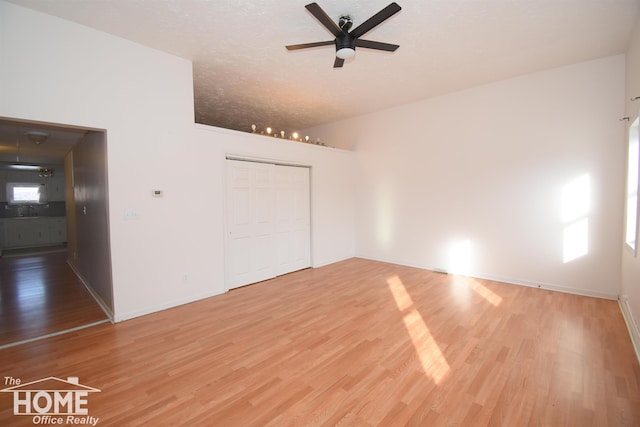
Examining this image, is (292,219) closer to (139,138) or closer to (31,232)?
(139,138)

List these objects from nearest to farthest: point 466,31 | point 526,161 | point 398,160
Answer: point 466,31
point 526,161
point 398,160

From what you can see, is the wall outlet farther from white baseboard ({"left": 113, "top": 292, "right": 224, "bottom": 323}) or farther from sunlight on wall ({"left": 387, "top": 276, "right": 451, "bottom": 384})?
sunlight on wall ({"left": 387, "top": 276, "right": 451, "bottom": 384})

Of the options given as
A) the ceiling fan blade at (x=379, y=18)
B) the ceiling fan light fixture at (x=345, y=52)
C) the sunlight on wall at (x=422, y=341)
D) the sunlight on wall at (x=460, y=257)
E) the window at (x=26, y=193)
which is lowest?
the sunlight on wall at (x=422, y=341)

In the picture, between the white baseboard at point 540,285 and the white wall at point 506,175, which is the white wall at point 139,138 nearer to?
the white wall at point 506,175

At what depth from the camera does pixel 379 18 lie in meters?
2.42

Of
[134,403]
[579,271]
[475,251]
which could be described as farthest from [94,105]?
[579,271]

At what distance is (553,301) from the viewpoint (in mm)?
3809

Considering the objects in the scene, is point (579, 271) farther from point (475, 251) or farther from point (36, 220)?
point (36, 220)

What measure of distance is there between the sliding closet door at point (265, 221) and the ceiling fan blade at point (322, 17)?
255 cm

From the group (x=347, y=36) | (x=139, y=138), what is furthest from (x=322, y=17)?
(x=139, y=138)

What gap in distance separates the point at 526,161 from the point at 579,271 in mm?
1793

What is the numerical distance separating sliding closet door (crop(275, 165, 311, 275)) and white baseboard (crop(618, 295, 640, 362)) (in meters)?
4.57

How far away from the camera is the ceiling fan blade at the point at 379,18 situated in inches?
88.4
